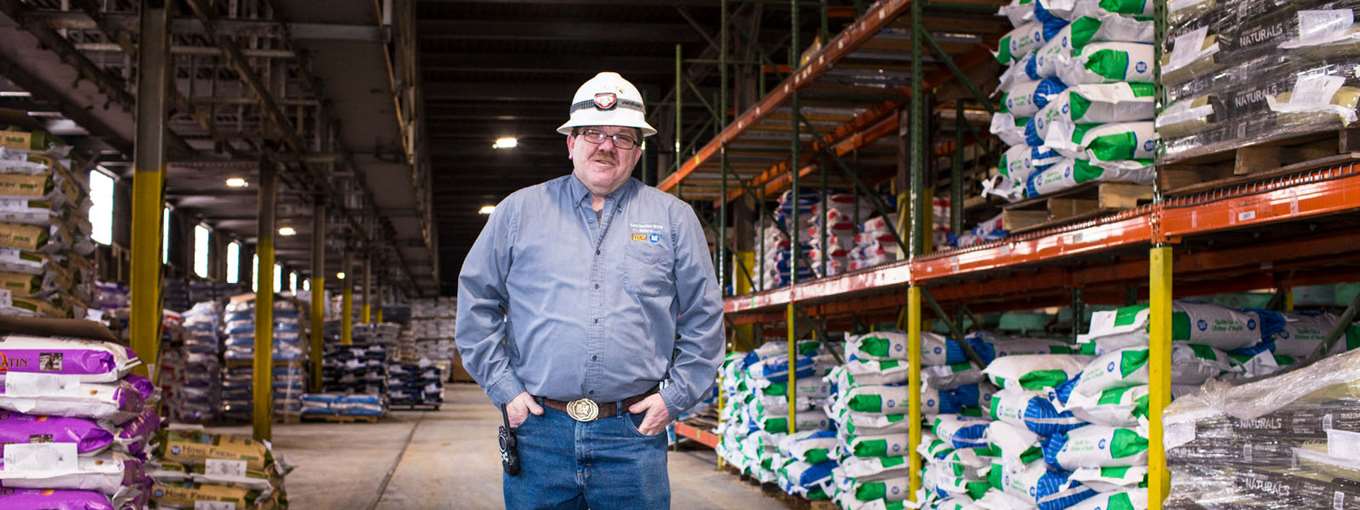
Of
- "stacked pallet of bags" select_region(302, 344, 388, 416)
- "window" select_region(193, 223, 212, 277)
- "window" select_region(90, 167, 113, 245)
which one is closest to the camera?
"window" select_region(90, 167, 113, 245)

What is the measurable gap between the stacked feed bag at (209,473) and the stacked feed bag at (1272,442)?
590cm

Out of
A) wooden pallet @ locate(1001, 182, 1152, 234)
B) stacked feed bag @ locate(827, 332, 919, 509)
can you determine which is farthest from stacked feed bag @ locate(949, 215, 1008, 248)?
wooden pallet @ locate(1001, 182, 1152, 234)

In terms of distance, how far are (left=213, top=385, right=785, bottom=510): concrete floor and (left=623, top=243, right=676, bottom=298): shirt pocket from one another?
21.0 ft

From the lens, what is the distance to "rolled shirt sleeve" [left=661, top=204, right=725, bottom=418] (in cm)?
379

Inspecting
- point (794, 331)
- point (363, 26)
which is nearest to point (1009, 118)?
point (794, 331)

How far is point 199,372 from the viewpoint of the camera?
2005 cm

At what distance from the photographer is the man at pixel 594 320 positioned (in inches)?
144

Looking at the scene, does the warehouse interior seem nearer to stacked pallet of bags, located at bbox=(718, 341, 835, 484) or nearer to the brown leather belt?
stacked pallet of bags, located at bbox=(718, 341, 835, 484)

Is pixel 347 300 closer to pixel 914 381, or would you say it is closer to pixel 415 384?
pixel 415 384

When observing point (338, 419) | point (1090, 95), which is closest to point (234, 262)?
point (338, 419)

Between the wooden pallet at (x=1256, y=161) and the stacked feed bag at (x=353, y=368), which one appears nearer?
the wooden pallet at (x=1256, y=161)

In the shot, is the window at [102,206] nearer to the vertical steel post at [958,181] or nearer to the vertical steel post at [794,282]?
the vertical steel post at [794,282]

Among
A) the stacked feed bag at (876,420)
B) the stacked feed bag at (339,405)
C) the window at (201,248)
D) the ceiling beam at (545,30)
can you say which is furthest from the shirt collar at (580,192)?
the window at (201,248)

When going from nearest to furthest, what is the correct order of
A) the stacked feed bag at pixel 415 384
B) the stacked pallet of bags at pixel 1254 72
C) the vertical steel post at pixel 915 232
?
the stacked pallet of bags at pixel 1254 72
the vertical steel post at pixel 915 232
the stacked feed bag at pixel 415 384
